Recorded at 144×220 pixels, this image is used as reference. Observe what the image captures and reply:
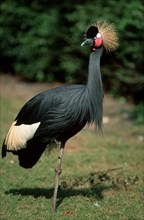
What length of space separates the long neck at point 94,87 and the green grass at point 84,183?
3.33 ft

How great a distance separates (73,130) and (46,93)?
1.53 feet

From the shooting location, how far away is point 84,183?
22.0 feet

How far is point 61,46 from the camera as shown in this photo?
13.4 metres

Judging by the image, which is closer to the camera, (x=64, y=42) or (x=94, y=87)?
(x=94, y=87)

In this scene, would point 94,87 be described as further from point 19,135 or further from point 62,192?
point 62,192

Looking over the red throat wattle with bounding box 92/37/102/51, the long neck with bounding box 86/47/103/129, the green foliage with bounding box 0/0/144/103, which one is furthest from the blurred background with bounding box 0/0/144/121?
the long neck with bounding box 86/47/103/129

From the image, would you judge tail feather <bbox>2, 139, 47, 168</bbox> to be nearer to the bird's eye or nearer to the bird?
the bird

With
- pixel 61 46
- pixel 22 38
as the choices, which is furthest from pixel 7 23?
pixel 61 46

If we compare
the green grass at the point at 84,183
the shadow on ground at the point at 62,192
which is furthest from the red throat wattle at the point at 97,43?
the shadow on ground at the point at 62,192

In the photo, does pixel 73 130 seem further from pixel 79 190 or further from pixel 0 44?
pixel 0 44

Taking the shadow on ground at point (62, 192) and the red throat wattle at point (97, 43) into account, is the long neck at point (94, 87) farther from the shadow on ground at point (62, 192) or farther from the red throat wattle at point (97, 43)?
the shadow on ground at point (62, 192)

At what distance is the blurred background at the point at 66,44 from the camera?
36.2 feet

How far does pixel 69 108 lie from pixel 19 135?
63 cm

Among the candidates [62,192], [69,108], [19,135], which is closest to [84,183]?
[62,192]
